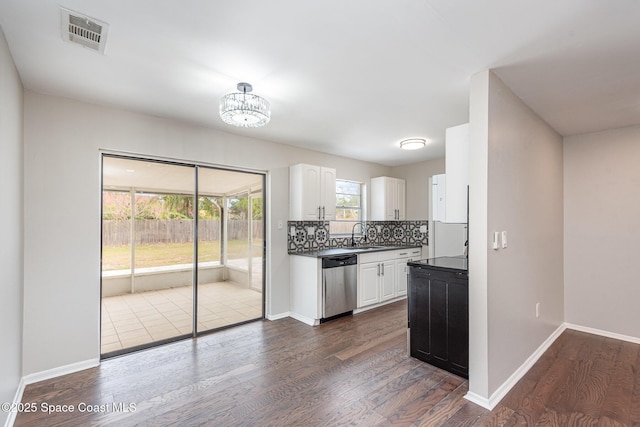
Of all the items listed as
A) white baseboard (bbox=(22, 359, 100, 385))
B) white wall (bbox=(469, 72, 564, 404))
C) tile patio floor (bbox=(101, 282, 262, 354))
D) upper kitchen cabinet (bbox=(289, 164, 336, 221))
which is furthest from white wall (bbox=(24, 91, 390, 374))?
white wall (bbox=(469, 72, 564, 404))

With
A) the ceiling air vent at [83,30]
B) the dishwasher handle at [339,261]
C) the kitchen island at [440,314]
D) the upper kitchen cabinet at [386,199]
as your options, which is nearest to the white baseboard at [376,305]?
the dishwasher handle at [339,261]

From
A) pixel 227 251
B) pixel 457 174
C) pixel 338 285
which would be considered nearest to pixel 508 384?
pixel 457 174

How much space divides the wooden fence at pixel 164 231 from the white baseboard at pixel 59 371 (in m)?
1.10

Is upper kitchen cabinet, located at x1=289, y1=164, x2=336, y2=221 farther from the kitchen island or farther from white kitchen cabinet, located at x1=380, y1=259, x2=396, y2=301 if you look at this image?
the kitchen island

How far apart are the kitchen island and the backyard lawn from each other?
225cm

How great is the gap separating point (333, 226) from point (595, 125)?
11.9 feet

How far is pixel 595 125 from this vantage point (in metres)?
3.46

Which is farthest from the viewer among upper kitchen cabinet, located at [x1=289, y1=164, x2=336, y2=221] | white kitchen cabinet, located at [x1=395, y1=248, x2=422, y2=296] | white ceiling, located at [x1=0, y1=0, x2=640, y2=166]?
white kitchen cabinet, located at [x1=395, y1=248, x2=422, y2=296]

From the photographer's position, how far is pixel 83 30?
69.7 inches

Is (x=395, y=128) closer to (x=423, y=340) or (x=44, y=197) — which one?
(x=423, y=340)

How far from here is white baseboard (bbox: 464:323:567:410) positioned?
2.22 meters

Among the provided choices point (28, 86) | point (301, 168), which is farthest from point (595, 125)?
point (28, 86)

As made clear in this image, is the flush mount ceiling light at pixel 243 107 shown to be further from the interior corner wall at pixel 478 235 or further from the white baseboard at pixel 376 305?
the white baseboard at pixel 376 305

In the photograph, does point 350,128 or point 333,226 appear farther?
point 333,226
